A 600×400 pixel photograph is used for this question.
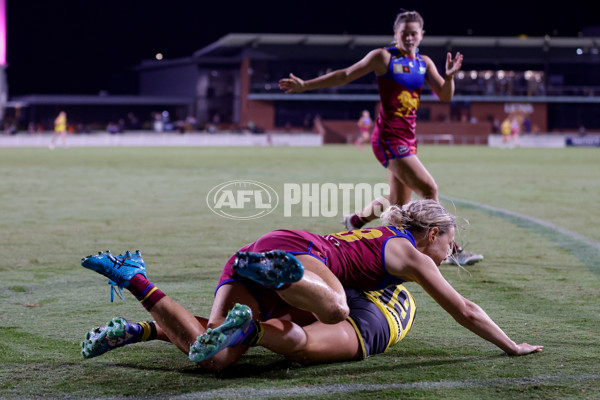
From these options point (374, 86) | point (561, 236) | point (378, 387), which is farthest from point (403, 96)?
point (374, 86)

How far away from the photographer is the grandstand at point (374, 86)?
226ft

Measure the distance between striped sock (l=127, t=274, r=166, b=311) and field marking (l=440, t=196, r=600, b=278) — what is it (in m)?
4.34

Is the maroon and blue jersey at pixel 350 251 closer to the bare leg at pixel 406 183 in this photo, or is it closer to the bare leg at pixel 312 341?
the bare leg at pixel 312 341

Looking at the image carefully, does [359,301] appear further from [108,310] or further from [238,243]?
[238,243]

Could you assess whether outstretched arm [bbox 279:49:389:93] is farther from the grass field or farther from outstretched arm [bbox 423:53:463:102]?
the grass field

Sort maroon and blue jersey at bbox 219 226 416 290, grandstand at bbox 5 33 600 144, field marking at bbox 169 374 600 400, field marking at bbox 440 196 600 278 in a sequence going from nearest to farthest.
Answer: field marking at bbox 169 374 600 400, maroon and blue jersey at bbox 219 226 416 290, field marking at bbox 440 196 600 278, grandstand at bbox 5 33 600 144

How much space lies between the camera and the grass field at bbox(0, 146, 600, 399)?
388 cm

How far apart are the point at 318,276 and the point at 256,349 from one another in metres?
0.83

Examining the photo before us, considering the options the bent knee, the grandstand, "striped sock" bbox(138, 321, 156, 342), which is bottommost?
"striped sock" bbox(138, 321, 156, 342)

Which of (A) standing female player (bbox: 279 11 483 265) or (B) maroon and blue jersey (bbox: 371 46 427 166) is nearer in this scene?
(A) standing female player (bbox: 279 11 483 265)

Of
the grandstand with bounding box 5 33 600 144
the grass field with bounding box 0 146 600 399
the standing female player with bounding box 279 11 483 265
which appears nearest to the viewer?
the grass field with bounding box 0 146 600 399

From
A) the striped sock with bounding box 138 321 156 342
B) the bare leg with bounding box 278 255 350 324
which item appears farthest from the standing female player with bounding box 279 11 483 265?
the striped sock with bounding box 138 321 156 342

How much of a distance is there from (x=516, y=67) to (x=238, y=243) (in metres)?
67.7

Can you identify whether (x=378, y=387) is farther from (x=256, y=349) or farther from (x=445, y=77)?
(x=445, y=77)
